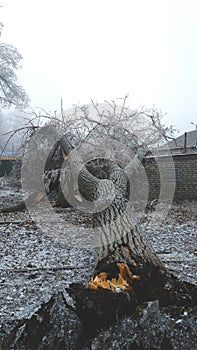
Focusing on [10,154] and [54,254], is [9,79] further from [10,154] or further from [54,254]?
[54,254]

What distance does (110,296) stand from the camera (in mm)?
2090

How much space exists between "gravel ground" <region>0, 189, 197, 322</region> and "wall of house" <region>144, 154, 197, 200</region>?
2.07 m

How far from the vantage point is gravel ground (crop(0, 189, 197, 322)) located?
281 cm

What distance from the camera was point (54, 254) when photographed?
3.85m

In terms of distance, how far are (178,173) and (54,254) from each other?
5.07 m

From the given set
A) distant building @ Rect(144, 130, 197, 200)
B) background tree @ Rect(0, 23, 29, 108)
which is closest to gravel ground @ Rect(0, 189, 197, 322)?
distant building @ Rect(144, 130, 197, 200)

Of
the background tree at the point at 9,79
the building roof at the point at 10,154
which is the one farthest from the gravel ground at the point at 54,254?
the background tree at the point at 9,79

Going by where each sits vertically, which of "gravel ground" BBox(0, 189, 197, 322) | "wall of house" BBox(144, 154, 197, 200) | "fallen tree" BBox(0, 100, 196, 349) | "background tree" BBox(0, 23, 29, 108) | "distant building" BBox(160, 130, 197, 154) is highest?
"background tree" BBox(0, 23, 29, 108)

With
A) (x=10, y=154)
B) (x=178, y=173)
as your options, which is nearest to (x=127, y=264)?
(x=178, y=173)

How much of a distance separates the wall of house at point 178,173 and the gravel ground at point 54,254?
6.79 ft

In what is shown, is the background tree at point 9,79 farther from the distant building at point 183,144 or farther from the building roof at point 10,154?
the distant building at point 183,144

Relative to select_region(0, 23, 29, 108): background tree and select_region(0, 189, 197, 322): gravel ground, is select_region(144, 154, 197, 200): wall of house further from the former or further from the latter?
select_region(0, 23, 29, 108): background tree

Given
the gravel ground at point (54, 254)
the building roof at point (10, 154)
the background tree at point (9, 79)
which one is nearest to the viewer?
the gravel ground at point (54, 254)

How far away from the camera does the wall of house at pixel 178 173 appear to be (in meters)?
8.10
